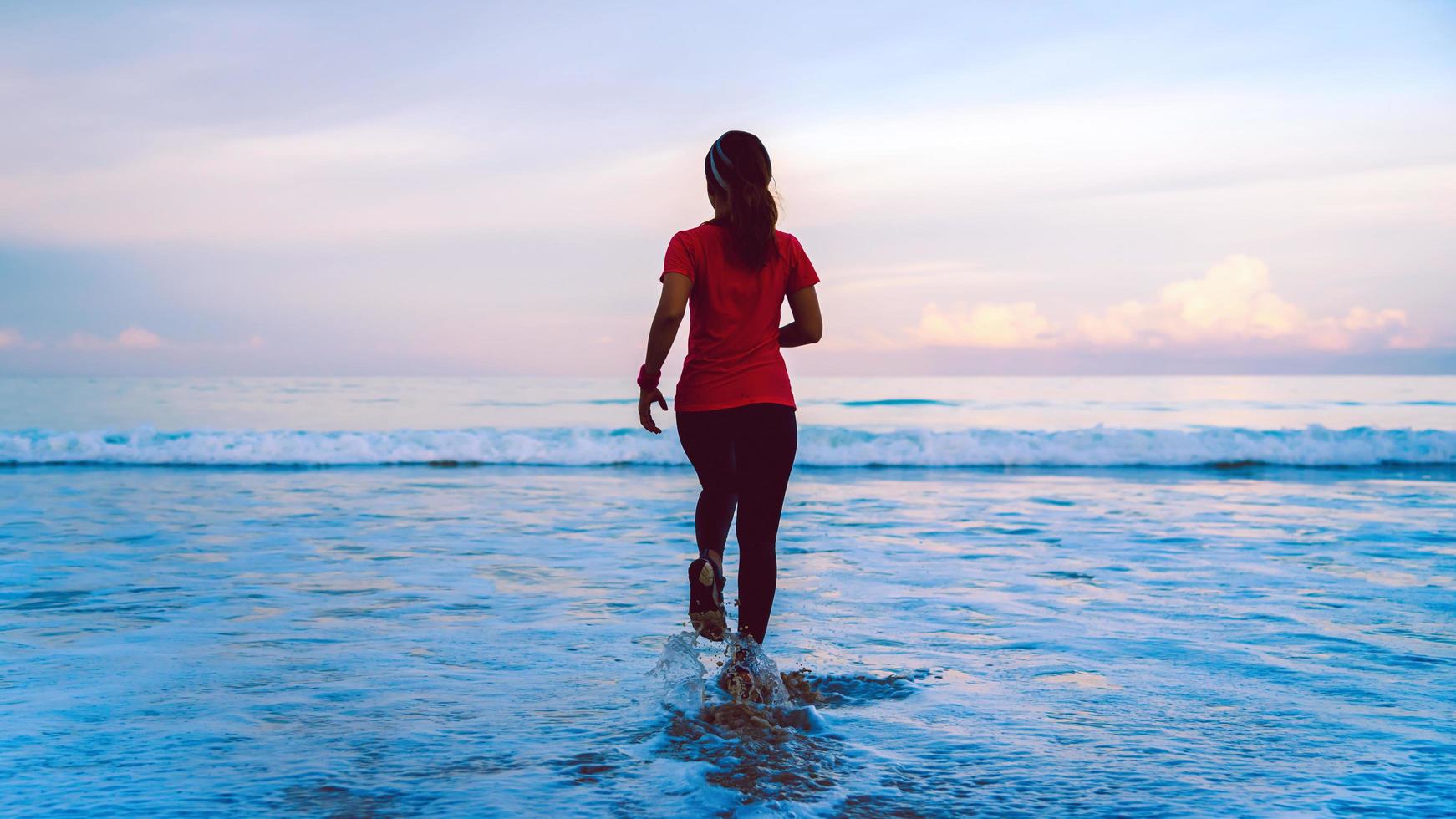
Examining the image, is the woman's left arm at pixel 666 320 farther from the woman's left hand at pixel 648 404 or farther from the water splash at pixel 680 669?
the water splash at pixel 680 669

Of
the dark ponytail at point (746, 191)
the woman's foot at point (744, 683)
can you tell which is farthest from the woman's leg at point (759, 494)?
the dark ponytail at point (746, 191)

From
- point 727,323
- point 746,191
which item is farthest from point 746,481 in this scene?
point 746,191

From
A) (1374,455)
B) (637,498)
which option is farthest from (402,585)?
(1374,455)

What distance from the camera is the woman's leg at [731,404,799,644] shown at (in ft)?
11.1

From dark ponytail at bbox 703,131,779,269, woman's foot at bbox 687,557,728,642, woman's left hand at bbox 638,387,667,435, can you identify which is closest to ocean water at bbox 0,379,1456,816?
woman's foot at bbox 687,557,728,642

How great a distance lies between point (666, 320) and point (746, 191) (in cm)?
49

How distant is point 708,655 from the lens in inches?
166

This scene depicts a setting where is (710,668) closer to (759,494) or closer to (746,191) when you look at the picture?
(759,494)

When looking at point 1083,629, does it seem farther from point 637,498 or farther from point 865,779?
point 637,498

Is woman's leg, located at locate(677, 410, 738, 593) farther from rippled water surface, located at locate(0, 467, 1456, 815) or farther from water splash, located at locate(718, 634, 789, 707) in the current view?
rippled water surface, located at locate(0, 467, 1456, 815)

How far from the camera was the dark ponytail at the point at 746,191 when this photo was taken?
3258 mm

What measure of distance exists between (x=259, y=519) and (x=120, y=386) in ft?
99.0

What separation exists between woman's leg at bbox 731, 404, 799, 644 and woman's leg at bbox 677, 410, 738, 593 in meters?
0.04

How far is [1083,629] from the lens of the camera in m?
4.48
